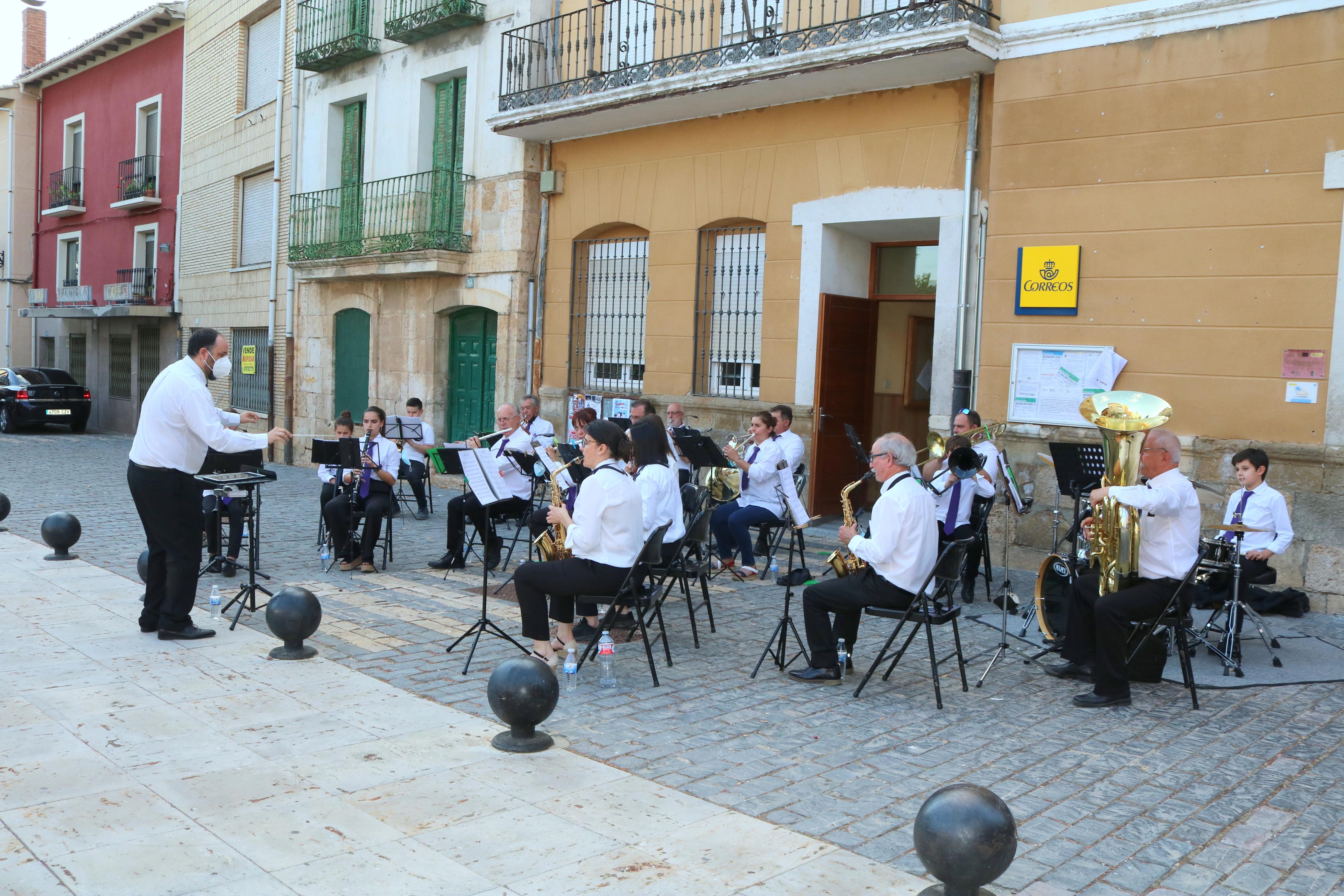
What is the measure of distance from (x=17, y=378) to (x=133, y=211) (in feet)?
14.7

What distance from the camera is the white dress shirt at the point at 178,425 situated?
21.7 ft

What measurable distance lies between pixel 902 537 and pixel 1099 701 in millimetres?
1346

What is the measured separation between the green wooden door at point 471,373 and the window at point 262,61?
721 centimetres

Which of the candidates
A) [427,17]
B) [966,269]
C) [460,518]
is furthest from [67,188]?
[966,269]

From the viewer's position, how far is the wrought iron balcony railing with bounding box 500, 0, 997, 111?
9.98m

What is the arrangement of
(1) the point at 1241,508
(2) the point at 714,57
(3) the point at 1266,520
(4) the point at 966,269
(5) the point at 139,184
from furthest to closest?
(5) the point at 139,184
(2) the point at 714,57
(4) the point at 966,269
(1) the point at 1241,508
(3) the point at 1266,520

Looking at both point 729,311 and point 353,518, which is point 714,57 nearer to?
point 729,311

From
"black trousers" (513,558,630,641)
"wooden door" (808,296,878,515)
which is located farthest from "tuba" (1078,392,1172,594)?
"wooden door" (808,296,878,515)

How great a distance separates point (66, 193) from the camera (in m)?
27.4

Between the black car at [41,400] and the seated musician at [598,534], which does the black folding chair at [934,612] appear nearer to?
the seated musician at [598,534]

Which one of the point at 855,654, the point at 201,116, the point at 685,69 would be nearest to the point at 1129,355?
the point at 855,654

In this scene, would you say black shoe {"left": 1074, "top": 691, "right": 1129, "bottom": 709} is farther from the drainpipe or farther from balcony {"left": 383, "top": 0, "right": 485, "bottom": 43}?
balcony {"left": 383, "top": 0, "right": 485, "bottom": 43}

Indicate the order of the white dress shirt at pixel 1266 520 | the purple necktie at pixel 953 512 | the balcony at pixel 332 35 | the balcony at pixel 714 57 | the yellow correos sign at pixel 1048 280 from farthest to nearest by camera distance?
the balcony at pixel 332 35 → the balcony at pixel 714 57 → the yellow correos sign at pixel 1048 280 → the purple necktie at pixel 953 512 → the white dress shirt at pixel 1266 520

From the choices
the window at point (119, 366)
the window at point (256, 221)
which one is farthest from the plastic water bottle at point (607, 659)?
the window at point (119, 366)
